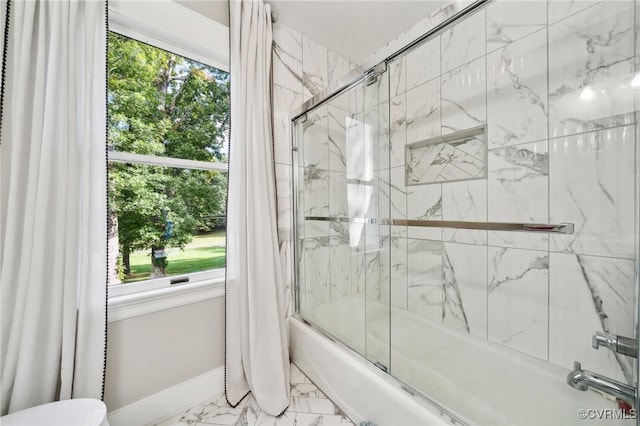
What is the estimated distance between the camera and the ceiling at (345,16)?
63.4 inches

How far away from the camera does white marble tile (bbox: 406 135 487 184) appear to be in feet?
5.04

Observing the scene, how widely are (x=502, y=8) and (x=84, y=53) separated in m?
2.08

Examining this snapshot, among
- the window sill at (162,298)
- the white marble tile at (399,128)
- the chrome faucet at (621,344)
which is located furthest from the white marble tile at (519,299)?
the window sill at (162,298)

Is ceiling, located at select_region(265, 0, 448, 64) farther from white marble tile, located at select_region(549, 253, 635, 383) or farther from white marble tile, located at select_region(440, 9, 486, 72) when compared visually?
white marble tile, located at select_region(549, 253, 635, 383)

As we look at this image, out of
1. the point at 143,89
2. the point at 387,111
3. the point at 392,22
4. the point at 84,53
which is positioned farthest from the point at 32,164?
the point at 392,22

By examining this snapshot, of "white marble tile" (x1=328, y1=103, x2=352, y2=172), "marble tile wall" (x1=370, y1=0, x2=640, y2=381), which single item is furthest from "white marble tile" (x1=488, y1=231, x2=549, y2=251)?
"white marble tile" (x1=328, y1=103, x2=352, y2=172)

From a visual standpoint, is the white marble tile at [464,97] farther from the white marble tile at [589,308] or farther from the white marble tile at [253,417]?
the white marble tile at [253,417]

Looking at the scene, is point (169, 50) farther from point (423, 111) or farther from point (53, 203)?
point (423, 111)

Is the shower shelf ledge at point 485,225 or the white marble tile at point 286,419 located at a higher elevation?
the shower shelf ledge at point 485,225

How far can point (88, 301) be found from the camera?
3.51ft

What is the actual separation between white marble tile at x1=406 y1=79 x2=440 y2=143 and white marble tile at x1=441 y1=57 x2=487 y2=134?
0.05m

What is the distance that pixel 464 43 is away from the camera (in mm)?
1516

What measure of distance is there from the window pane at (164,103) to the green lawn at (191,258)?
54 cm

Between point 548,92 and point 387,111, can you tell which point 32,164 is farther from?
point 548,92
